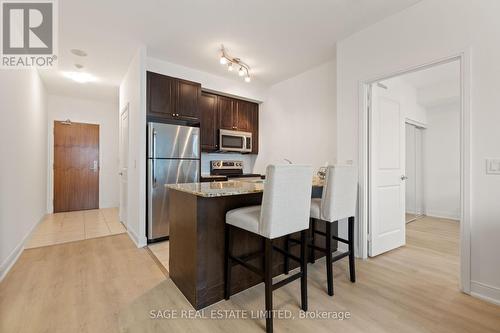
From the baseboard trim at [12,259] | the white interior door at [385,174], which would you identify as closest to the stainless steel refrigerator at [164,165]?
the baseboard trim at [12,259]

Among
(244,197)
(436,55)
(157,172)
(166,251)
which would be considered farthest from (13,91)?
(436,55)

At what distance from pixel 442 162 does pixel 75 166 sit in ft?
26.8

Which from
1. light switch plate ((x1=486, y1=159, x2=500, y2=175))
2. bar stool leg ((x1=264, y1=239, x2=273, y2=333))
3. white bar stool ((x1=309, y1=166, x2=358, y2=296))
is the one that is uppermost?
light switch plate ((x1=486, y1=159, x2=500, y2=175))

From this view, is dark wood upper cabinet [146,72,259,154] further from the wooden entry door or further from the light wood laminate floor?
the wooden entry door

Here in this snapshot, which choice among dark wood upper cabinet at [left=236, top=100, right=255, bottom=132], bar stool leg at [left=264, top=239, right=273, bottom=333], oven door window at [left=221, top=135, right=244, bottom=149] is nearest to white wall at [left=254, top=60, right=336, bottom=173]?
dark wood upper cabinet at [left=236, top=100, right=255, bottom=132]

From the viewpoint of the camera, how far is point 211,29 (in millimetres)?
2693

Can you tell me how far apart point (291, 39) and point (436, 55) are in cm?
157

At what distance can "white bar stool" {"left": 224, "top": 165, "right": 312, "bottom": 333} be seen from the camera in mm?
1529

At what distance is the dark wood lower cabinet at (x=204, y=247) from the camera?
5.80 feet

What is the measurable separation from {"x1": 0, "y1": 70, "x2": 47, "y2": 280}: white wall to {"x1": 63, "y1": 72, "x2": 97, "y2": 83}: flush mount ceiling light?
0.43 metres

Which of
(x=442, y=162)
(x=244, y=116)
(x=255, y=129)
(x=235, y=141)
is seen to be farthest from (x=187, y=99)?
(x=442, y=162)

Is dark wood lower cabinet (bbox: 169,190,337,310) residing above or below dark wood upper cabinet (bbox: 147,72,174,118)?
below

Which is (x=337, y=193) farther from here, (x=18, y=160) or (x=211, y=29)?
(x=18, y=160)

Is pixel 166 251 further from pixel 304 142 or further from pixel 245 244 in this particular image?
pixel 304 142
